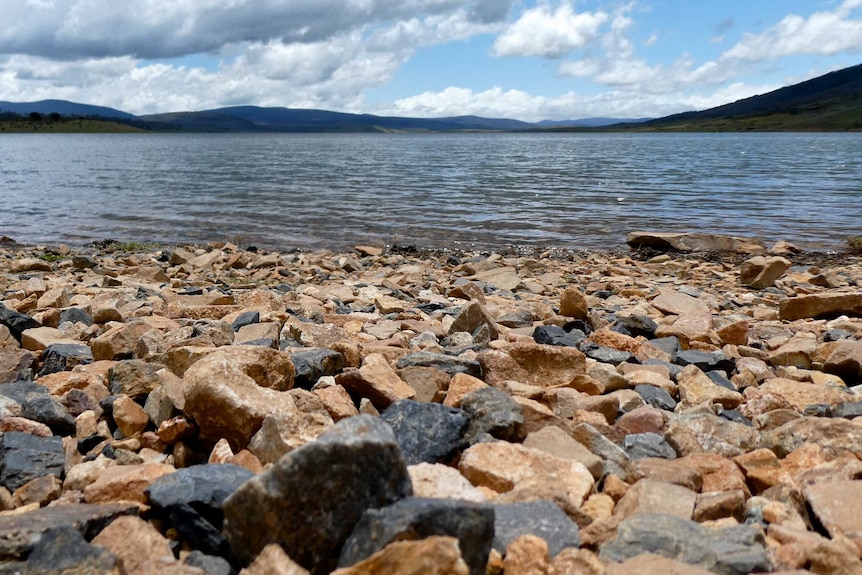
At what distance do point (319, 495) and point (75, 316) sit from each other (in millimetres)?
4818

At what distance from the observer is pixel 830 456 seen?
343cm

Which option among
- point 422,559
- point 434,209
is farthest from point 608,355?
point 434,209

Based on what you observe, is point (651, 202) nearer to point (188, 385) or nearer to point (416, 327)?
point (416, 327)

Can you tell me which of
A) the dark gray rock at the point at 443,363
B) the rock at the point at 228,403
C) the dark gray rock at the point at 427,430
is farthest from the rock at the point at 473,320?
the rock at the point at 228,403

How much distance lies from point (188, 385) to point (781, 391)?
3.81 metres

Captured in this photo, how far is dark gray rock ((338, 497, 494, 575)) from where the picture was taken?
2.12m

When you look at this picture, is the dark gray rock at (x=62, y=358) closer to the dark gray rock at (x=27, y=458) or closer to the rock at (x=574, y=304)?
the dark gray rock at (x=27, y=458)

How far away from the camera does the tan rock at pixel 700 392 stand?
446 cm

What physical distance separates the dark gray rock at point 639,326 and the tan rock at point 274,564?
5.04 metres

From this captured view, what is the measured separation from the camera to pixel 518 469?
3.02 meters

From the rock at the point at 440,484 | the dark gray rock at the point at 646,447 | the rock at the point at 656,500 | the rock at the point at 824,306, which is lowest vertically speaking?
the rock at the point at 824,306

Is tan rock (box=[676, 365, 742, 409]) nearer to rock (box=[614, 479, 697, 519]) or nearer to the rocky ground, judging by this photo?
the rocky ground

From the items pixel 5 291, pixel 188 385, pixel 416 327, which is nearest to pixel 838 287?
pixel 416 327

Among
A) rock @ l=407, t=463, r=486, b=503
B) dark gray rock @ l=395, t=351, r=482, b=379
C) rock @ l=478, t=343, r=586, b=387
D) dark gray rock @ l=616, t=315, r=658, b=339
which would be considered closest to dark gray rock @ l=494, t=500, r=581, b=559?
rock @ l=407, t=463, r=486, b=503
